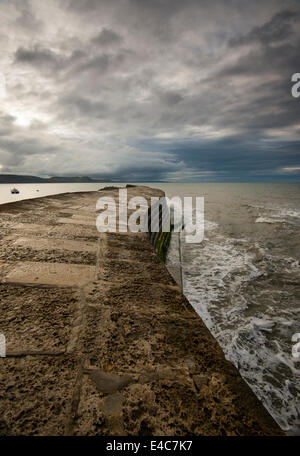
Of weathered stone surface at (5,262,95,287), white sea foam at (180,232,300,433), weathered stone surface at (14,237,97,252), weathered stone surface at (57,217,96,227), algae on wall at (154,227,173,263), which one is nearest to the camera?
weathered stone surface at (5,262,95,287)

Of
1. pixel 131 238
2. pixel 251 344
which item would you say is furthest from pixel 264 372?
pixel 131 238

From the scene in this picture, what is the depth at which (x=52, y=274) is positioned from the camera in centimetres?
188

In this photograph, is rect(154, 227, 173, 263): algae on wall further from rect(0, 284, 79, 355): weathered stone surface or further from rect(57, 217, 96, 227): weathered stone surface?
rect(0, 284, 79, 355): weathered stone surface

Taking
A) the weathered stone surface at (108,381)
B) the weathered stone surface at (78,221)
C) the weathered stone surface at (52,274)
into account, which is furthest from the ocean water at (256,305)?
the weathered stone surface at (78,221)

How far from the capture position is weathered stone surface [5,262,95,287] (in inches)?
69.0

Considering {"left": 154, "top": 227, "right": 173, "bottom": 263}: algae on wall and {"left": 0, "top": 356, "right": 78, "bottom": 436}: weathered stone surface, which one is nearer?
{"left": 0, "top": 356, "right": 78, "bottom": 436}: weathered stone surface

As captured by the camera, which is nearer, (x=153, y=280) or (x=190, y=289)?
(x=153, y=280)

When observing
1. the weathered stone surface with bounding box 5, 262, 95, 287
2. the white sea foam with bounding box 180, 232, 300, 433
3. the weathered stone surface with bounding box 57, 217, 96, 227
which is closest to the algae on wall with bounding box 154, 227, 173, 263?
the white sea foam with bounding box 180, 232, 300, 433

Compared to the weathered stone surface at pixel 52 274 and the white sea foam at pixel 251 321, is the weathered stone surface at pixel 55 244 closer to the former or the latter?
the weathered stone surface at pixel 52 274

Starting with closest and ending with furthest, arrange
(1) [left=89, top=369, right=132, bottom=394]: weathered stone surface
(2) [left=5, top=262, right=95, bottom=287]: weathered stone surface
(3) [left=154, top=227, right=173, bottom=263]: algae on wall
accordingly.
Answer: (1) [left=89, top=369, right=132, bottom=394]: weathered stone surface
(2) [left=5, top=262, right=95, bottom=287]: weathered stone surface
(3) [left=154, top=227, right=173, bottom=263]: algae on wall
